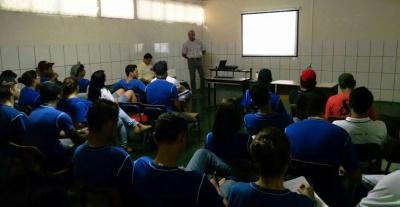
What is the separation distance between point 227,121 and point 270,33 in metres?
6.25

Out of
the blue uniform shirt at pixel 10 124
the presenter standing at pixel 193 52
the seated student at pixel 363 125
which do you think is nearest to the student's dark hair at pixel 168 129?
the seated student at pixel 363 125

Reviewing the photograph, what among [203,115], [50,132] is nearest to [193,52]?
[203,115]

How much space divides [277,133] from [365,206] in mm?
637

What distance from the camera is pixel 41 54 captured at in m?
5.31

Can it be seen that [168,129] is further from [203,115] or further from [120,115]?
[203,115]

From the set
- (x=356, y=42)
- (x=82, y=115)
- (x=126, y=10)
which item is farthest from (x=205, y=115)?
(x=356, y=42)

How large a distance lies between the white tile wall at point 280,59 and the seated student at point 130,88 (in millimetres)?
1396

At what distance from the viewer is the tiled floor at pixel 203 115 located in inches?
164

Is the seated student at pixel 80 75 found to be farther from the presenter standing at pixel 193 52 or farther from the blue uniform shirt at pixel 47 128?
the presenter standing at pixel 193 52

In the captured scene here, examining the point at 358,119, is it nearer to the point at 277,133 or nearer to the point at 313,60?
the point at 277,133

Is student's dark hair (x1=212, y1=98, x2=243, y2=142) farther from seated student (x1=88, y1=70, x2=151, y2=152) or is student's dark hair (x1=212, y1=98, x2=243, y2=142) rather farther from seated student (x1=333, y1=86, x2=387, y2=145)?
seated student (x1=88, y1=70, x2=151, y2=152)

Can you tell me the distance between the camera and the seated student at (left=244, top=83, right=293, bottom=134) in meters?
2.81

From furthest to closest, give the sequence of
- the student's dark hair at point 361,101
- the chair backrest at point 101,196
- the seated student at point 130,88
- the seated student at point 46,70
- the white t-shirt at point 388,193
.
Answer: the seated student at point 46,70 → the seated student at point 130,88 → the student's dark hair at point 361,101 → the chair backrest at point 101,196 → the white t-shirt at point 388,193

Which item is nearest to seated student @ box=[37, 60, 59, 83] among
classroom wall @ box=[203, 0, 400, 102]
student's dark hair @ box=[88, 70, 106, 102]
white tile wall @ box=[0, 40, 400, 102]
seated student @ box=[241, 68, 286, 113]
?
white tile wall @ box=[0, 40, 400, 102]
